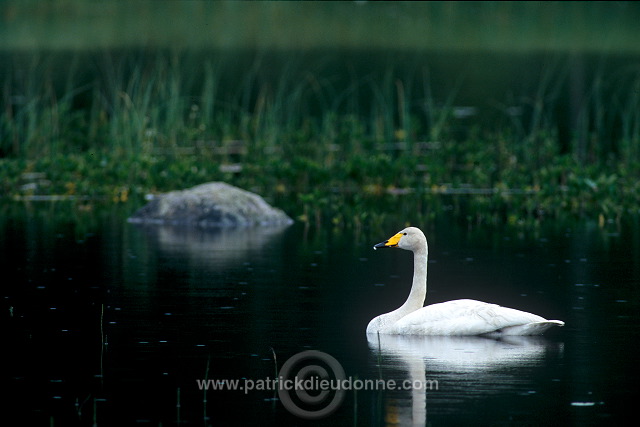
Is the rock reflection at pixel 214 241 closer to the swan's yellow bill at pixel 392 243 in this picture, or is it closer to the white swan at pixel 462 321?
the swan's yellow bill at pixel 392 243

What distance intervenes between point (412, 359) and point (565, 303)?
11.7 ft

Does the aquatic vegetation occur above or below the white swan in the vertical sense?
above

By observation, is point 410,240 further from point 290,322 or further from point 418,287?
point 290,322

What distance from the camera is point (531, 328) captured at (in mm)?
13281

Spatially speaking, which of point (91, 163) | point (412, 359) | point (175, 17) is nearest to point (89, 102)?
point (91, 163)

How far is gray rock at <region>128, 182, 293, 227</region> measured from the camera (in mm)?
23109

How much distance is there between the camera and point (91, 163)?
26484mm

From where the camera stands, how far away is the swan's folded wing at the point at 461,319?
1316cm
